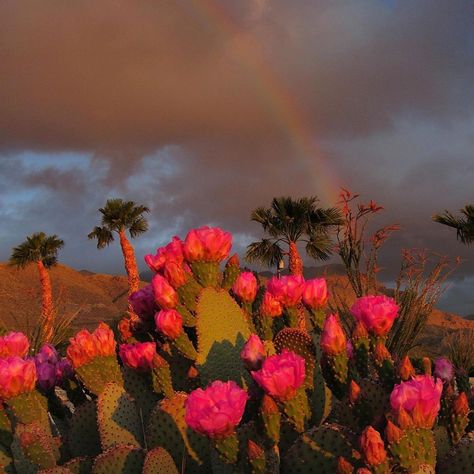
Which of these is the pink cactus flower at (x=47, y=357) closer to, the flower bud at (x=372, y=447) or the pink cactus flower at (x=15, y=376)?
the pink cactus flower at (x=15, y=376)

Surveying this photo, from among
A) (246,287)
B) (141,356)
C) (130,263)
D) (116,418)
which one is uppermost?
(130,263)

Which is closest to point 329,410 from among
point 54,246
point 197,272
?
point 197,272

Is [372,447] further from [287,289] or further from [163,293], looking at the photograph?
[287,289]

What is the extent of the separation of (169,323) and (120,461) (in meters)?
0.59

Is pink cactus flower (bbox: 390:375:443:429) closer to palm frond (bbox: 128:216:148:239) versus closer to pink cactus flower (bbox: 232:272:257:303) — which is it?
pink cactus flower (bbox: 232:272:257:303)

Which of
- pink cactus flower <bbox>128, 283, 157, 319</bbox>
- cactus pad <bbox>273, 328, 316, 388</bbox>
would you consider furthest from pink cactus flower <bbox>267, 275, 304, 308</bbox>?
pink cactus flower <bbox>128, 283, 157, 319</bbox>

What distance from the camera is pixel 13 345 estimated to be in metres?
2.96

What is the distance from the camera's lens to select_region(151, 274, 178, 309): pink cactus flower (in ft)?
9.33

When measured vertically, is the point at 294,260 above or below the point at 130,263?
below

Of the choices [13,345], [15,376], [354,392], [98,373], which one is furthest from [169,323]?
[354,392]

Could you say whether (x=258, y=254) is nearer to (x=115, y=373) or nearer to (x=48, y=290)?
(x=48, y=290)

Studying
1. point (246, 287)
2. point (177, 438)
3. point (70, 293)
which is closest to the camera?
point (177, 438)

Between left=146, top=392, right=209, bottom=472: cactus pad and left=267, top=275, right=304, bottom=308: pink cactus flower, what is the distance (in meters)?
0.90

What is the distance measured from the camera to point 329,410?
2.72 meters
